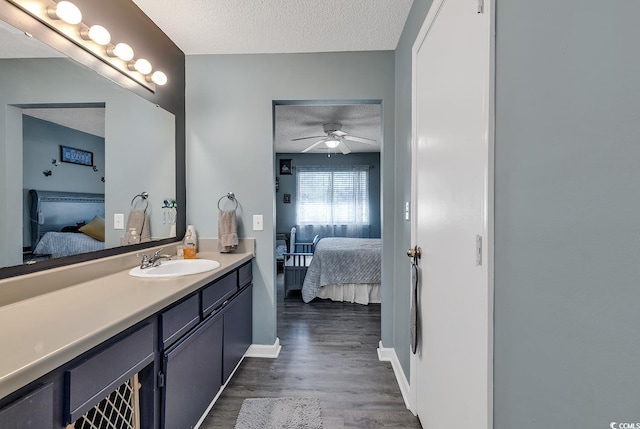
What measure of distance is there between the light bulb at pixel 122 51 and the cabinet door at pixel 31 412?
1.70m

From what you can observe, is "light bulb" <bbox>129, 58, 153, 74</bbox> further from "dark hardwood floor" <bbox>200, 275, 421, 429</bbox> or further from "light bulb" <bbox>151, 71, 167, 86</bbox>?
"dark hardwood floor" <bbox>200, 275, 421, 429</bbox>

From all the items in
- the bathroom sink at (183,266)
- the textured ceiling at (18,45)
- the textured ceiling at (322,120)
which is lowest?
the bathroom sink at (183,266)

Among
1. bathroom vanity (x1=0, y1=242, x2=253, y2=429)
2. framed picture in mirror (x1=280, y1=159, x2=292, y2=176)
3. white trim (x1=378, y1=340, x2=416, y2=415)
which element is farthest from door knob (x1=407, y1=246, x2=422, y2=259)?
framed picture in mirror (x1=280, y1=159, x2=292, y2=176)

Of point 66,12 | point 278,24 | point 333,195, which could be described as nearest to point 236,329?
point 66,12

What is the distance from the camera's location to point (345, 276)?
11.6ft

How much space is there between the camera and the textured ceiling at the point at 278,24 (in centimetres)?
172

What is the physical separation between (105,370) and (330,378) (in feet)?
4.92

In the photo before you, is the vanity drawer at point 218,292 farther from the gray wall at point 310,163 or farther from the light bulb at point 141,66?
the gray wall at point 310,163

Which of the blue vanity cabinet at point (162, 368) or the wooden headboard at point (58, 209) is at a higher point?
the wooden headboard at point (58, 209)

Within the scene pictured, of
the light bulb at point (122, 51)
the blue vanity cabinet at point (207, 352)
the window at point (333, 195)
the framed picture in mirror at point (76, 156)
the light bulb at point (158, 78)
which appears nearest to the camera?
the blue vanity cabinet at point (207, 352)

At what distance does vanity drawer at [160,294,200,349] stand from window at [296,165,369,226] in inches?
191

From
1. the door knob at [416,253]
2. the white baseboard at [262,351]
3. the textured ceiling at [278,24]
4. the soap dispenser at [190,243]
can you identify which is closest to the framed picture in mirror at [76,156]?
the soap dispenser at [190,243]

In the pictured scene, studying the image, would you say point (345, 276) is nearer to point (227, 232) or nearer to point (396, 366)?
point (396, 366)

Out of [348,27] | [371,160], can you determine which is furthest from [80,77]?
[371,160]
